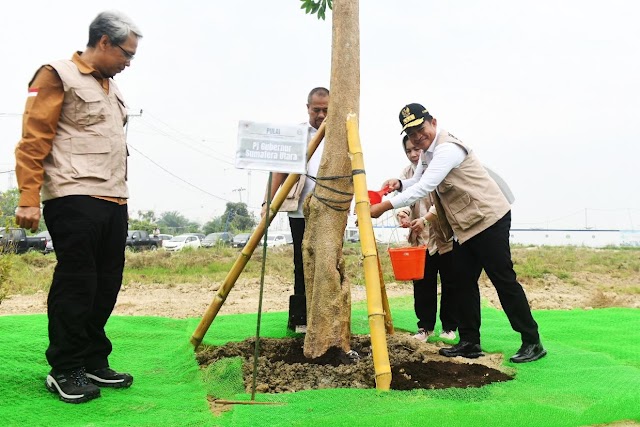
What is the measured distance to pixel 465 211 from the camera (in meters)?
3.52

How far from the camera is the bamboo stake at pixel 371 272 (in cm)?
271

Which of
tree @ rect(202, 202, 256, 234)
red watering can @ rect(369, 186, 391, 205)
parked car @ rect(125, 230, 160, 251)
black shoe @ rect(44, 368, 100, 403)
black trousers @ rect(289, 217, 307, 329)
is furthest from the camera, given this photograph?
tree @ rect(202, 202, 256, 234)

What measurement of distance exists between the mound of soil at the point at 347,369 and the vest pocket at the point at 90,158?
4.37 feet

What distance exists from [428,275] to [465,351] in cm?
81

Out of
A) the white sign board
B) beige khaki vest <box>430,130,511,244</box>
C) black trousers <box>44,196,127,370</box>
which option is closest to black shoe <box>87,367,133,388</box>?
black trousers <box>44,196,127,370</box>

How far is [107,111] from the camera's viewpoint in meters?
2.79

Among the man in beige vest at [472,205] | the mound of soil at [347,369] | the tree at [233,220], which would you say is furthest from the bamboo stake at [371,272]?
the tree at [233,220]

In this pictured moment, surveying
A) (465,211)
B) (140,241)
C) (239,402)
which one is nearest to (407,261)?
(465,211)

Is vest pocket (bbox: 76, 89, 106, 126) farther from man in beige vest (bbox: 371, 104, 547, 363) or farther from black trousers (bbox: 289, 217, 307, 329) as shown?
black trousers (bbox: 289, 217, 307, 329)

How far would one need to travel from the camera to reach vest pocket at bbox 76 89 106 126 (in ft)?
8.83

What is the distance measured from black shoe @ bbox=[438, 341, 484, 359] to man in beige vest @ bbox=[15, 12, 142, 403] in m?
2.14

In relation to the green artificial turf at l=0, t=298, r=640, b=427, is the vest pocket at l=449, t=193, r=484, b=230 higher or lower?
higher

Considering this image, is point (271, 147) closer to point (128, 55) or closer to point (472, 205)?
point (128, 55)

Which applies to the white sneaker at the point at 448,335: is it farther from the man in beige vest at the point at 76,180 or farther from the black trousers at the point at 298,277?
the man in beige vest at the point at 76,180
